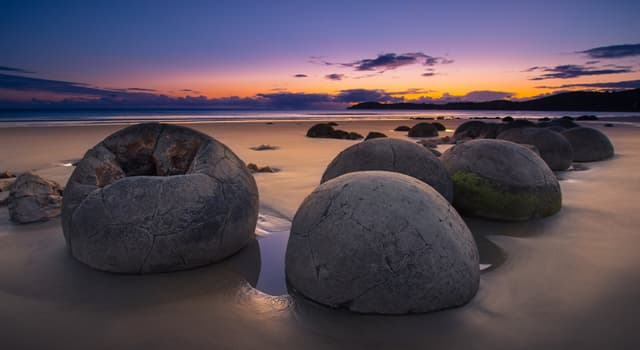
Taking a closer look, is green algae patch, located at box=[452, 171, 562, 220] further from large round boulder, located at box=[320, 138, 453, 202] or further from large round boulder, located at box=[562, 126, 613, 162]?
large round boulder, located at box=[562, 126, 613, 162]

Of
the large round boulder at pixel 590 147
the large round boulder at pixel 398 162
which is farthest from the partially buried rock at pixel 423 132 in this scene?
the large round boulder at pixel 398 162

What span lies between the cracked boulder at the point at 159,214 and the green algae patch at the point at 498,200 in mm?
2653

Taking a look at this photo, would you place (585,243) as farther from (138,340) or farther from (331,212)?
(138,340)

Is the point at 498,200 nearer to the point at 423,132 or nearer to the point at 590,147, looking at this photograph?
the point at 590,147

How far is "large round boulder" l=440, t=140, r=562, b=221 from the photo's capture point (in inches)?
184

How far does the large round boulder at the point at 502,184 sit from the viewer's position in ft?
15.3

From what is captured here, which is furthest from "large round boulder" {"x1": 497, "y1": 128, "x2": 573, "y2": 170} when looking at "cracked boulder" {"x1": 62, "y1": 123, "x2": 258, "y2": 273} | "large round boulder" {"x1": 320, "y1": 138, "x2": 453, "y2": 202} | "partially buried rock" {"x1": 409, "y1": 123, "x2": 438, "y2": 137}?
"partially buried rock" {"x1": 409, "y1": 123, "x2": 438, "y2": 137}

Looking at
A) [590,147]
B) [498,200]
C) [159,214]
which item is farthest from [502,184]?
[590,147]

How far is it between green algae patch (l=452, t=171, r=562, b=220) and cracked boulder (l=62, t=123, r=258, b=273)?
8.70ft

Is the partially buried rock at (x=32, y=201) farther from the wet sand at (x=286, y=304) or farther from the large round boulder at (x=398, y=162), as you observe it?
the large round boulder at (x=398, y=162)

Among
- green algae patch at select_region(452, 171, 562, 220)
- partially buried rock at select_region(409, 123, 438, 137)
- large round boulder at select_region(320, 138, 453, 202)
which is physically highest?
large round boulder at select_region(320, 138, 453, 202)

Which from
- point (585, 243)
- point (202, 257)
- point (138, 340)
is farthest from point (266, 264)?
point (585, 243)

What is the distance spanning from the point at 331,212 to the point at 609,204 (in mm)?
4695

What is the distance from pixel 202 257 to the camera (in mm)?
3281
